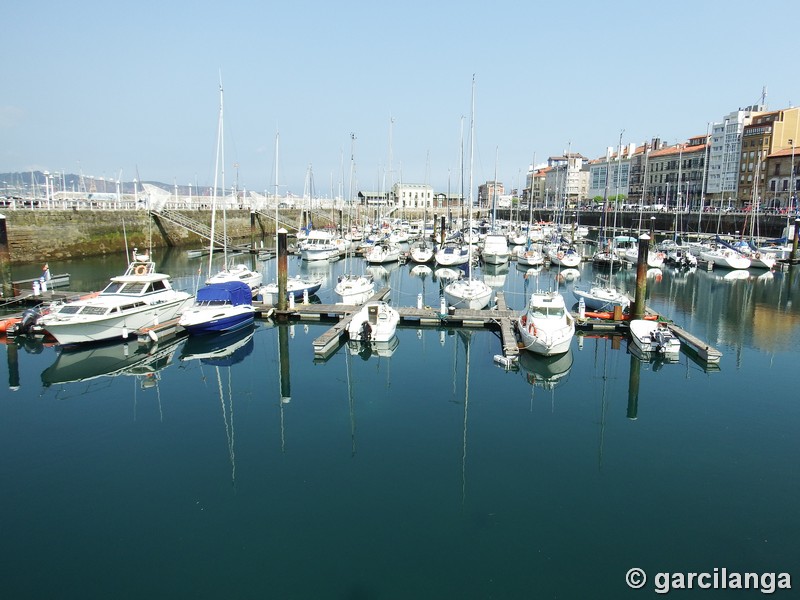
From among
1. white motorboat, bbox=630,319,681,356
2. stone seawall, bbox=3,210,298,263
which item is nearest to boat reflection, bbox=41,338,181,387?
white motorboat, bbox=630,319,681,356

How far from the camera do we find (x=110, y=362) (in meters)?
24.2

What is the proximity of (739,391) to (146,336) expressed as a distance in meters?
25.4

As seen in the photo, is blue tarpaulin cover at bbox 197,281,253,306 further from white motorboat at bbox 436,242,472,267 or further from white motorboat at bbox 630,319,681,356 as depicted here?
white motorboat at bbox 436,242,472,267

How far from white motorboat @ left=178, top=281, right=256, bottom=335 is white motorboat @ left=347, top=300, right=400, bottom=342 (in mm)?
5818

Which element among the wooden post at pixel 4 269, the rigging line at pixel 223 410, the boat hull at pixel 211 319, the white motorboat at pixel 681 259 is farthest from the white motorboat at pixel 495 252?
the wooden post at pixel 4 269

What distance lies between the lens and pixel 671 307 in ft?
127

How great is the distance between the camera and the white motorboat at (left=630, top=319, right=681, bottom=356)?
996 inches

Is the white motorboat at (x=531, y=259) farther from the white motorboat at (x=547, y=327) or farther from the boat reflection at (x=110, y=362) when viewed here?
the boat reflection at (x=110, y=362)

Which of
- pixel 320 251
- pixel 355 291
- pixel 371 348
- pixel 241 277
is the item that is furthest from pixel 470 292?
pixel 320 251

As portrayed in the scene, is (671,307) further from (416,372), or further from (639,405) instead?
(416,372)

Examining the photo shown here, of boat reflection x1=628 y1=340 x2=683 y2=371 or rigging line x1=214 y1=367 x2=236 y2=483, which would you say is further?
boat reflection x1=628 y1=340 x2=683 y2=371

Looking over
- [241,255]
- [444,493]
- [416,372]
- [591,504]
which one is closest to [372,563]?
[444,493]

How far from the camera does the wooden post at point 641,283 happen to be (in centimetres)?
2858

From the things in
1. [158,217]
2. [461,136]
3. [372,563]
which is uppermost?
[461,136]
